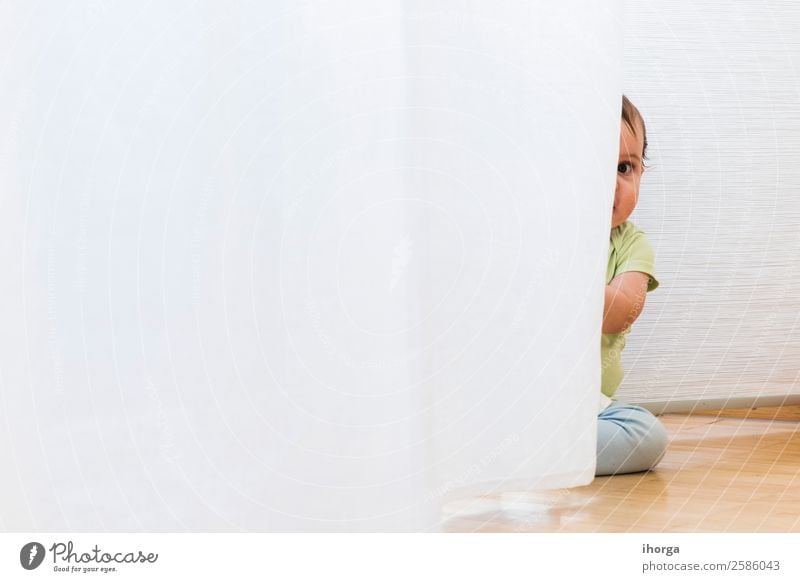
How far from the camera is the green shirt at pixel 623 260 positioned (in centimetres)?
77

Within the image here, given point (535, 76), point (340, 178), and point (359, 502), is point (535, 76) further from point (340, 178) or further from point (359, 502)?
point (359, 502)

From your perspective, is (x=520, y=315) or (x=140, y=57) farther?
(x=520, y=315)

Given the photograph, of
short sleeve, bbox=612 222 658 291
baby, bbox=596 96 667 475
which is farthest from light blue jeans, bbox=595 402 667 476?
short sleeve, bbox=612 222 658 291

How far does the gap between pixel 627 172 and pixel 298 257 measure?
0.44m

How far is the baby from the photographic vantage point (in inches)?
28.2

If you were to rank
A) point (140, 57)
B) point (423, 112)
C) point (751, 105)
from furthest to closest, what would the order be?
point (751, 105) < point (423, 112) < point (140, 57)

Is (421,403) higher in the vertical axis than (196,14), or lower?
lower

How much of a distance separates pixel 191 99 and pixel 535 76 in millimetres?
204

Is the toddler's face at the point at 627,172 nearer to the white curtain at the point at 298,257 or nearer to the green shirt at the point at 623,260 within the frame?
the green shirt at the point at 623,260

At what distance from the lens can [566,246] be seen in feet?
1.71

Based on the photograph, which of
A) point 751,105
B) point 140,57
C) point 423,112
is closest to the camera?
point 140,57

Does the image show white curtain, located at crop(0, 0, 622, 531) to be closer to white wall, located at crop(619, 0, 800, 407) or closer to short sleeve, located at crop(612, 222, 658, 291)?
short sleeve, located at crop(612, 222, 658, 291)

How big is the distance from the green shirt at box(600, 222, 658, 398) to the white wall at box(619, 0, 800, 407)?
132 mm
